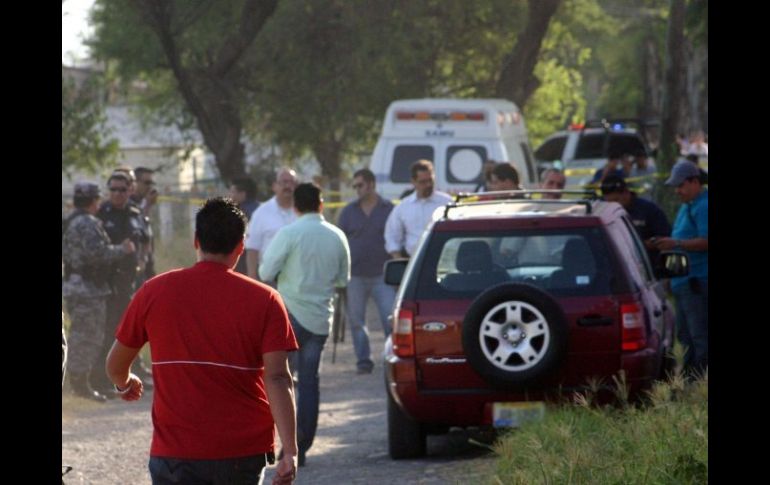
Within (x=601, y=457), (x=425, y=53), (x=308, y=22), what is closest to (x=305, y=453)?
(x=601, y=457)

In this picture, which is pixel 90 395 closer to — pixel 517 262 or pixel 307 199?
pixel 307 199

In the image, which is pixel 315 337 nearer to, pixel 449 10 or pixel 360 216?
pixel 360 216

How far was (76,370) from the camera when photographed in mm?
13766

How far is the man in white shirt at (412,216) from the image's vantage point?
14742 mm

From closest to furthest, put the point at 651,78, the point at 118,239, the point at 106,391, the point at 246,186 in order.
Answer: the point at 106,391, the point at 118,239, the point at 246,186, the point at 651,78

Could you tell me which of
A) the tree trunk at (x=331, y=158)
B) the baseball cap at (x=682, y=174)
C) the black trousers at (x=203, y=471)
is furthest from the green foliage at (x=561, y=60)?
the black trousers at (x=203, y=471)

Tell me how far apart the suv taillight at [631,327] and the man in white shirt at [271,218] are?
15.3 ft

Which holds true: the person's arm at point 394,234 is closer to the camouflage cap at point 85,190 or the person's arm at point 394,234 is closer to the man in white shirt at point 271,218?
the man in white shirt at point 271,218

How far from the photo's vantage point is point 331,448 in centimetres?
1111

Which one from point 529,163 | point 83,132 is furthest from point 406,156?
point 83,132

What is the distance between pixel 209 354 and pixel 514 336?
13.0ft

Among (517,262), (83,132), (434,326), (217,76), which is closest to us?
(434,326)

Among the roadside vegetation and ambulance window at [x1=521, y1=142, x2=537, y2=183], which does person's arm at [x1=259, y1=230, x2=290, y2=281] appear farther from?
ambulance window at [x1=521, y1=142, x2=537, y2=183]
